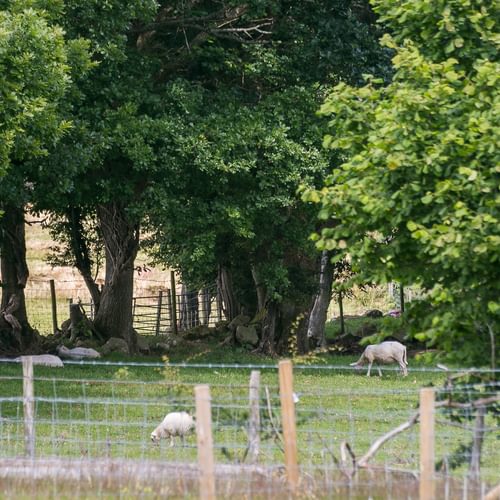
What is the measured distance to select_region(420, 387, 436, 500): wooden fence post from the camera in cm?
743

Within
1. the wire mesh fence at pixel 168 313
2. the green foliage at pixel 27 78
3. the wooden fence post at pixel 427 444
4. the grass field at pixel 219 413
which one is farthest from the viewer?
the wire mesh fence at pixel 168 313

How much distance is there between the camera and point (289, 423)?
8.42 meters

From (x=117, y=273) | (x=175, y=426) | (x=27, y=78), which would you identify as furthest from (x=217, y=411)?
(x=117, y=273)

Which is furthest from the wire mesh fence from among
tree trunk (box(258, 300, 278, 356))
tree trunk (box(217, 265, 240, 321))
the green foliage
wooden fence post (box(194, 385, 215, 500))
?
wooden fence post (box(194, 385, 215, 500))

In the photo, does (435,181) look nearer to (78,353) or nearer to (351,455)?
(351,455)

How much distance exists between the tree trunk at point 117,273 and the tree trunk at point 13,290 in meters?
1.73

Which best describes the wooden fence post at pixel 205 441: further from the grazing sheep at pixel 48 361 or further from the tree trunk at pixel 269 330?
the tree trunk at pixel 269 330

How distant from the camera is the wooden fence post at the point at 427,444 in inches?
292

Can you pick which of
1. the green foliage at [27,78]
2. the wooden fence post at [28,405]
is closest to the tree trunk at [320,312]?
the green foliage at [27,78]

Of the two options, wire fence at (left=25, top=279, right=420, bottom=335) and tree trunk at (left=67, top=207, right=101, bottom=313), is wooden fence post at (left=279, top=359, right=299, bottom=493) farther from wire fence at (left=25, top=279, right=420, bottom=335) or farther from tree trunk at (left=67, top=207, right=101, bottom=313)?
wire fence at (left=25, top=279, right=420, bottom=335)

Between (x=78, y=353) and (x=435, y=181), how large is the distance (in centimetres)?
1476

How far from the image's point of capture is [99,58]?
1898cm

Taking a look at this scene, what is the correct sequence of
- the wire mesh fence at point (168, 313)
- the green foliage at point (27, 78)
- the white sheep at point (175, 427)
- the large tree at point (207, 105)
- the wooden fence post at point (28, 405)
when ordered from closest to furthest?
the wooden fence post at point (28, 405) → the white sheep at point (175, 427) → the green foliage at point (27, 78) → the large tree at point (207, 105) → the wire mesh fence at point (168, 313)

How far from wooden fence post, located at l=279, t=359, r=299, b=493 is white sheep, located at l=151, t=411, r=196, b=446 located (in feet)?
8.22
